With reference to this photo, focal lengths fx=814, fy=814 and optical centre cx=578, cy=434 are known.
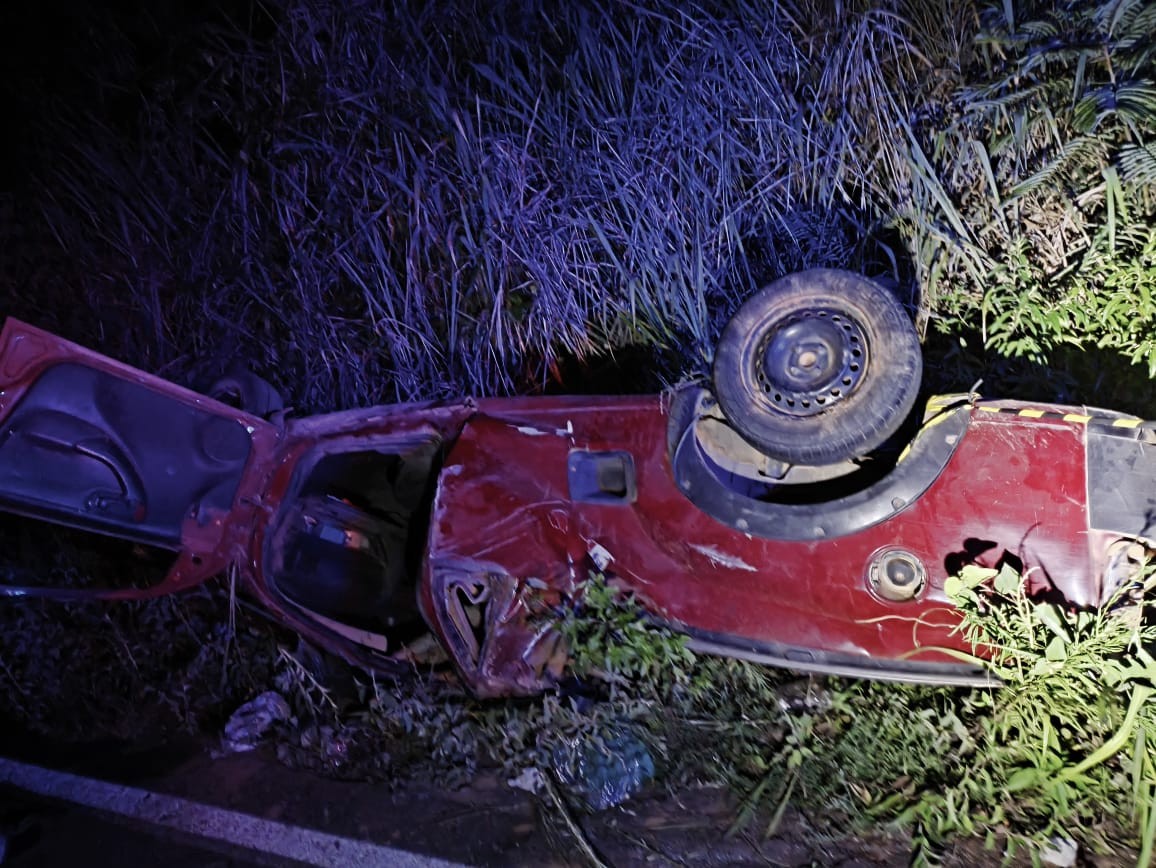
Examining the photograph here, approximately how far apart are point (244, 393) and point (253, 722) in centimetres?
144

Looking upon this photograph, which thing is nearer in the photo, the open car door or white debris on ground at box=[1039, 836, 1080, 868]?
white debris on ground at box=[1039, 836, 1080, 868]

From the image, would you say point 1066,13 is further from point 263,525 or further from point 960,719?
point 263,525

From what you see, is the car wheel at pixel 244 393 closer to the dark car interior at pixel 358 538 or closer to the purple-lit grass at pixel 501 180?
the dark car interior at pixel 358 538

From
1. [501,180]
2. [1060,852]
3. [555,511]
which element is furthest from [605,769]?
[501,180]

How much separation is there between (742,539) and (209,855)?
2.21 metres

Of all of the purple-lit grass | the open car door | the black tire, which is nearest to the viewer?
the black tire

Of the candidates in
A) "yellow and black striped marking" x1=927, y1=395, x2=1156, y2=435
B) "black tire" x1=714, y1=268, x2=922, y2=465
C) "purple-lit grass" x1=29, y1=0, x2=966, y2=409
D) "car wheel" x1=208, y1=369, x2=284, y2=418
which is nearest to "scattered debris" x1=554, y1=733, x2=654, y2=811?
"black tire" x1=714, y1=268, x2=922, y2=465

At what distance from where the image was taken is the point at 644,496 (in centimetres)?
265

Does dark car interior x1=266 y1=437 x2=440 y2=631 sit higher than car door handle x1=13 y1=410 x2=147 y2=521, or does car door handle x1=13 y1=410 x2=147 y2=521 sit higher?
car door handle x1=13 y1=410 x2=147 y2=521

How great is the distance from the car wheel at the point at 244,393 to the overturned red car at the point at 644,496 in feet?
1.71

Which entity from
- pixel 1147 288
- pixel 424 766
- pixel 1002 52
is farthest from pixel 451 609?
pixel 1002 52

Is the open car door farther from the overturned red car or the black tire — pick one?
the black tire

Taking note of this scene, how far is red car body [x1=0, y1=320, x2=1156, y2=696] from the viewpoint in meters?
2.28

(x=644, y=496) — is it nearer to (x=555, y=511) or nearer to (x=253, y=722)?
(x=555, y=511)
